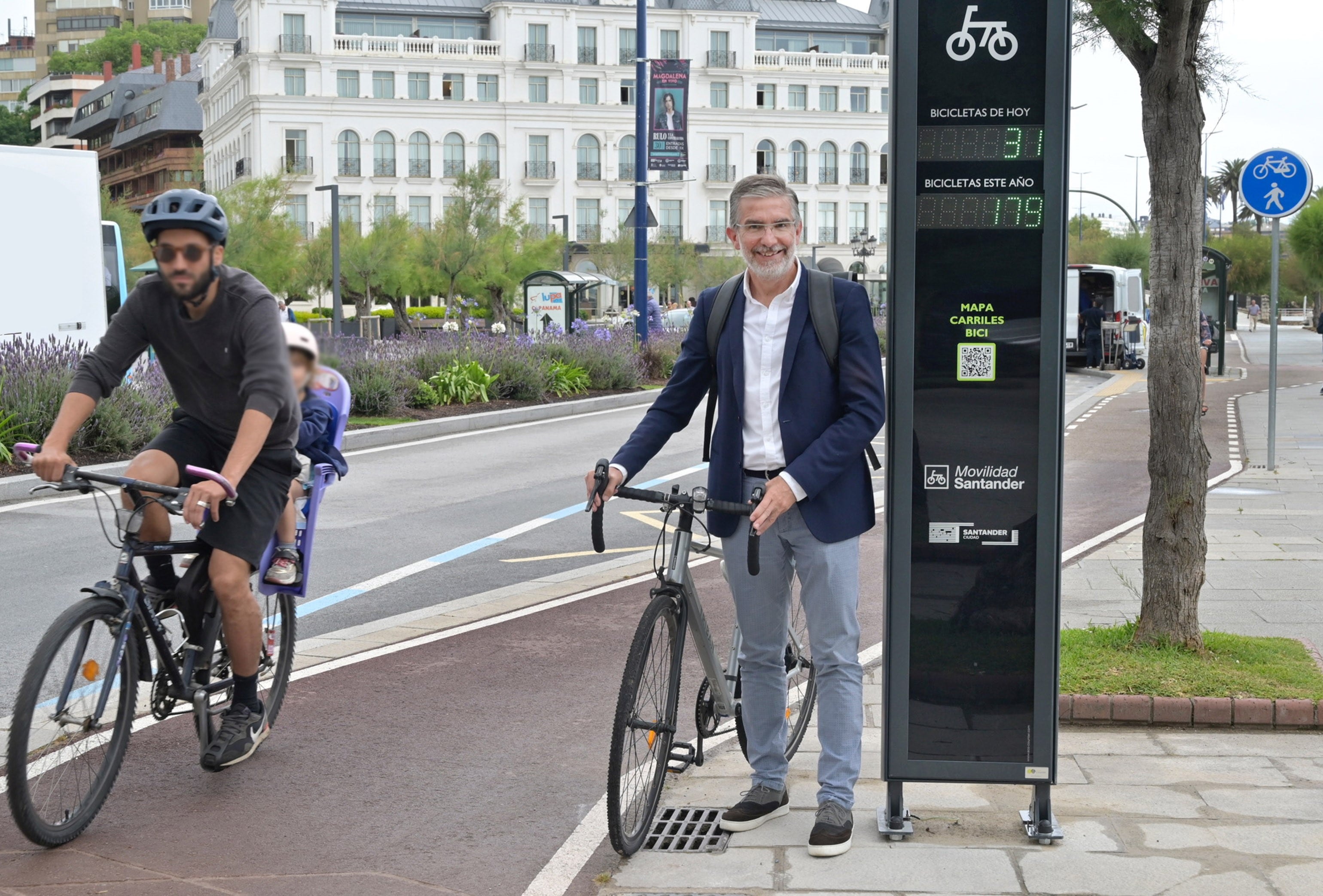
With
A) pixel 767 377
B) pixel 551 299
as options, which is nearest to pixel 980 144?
pixel 767 377

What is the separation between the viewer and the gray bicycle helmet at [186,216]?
1.83 metres

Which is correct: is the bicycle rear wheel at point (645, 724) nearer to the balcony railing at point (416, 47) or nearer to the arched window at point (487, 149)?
the balcony railing at point (416, 47)

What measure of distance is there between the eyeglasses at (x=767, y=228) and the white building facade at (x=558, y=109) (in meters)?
77.1

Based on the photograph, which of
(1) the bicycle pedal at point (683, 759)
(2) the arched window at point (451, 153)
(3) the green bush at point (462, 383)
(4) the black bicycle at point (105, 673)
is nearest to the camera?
(4) the black bicycle at point (105, 673)

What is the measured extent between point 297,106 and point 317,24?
4.68m

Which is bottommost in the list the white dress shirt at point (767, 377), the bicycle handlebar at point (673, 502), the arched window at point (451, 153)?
the bicycle handlebar at point (673, 502)

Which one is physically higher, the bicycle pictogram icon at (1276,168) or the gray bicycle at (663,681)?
the bicycle pictogram icon at (1276,168)

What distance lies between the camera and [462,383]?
22.3 m

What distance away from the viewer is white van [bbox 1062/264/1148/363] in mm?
43062

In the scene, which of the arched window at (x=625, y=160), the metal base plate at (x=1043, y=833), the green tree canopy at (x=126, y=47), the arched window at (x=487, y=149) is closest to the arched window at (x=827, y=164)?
the arched window at (x=625, y=160)

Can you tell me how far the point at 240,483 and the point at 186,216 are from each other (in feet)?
7.74

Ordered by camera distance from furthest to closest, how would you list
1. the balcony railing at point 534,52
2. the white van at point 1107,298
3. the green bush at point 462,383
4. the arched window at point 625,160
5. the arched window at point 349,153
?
the arched window at point 625,160
the balcony railing at point 534,52
the arched window at point 349,153
the white van at point 1107,298
the green bush at point 462,383

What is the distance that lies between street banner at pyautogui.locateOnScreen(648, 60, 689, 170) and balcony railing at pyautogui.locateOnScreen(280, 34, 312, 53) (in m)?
56.7

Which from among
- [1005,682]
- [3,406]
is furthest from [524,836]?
[3,406]
